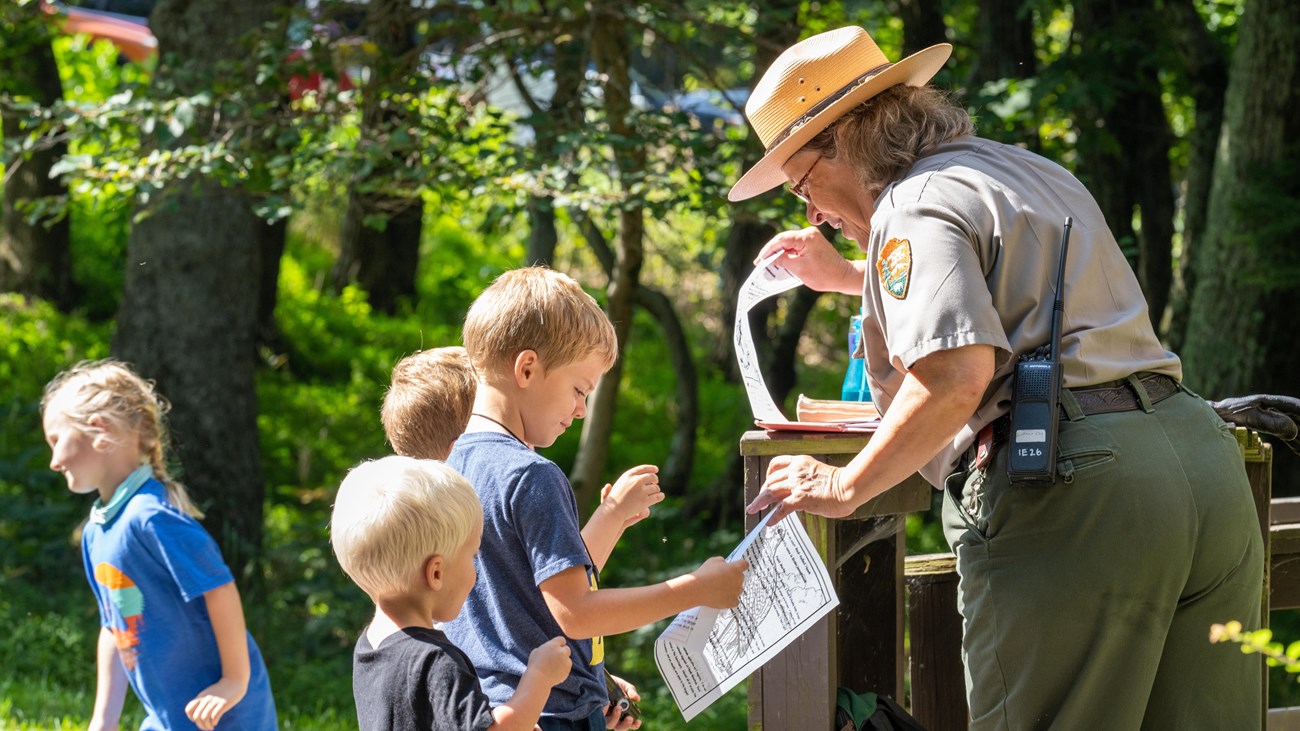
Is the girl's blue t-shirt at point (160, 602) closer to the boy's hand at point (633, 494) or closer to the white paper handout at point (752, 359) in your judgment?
the boy's hand at point (633, 494)

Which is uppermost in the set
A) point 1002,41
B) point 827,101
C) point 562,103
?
point 1002,41

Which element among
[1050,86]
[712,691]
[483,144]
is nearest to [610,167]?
[483,144]

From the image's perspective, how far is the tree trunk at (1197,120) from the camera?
7.36m

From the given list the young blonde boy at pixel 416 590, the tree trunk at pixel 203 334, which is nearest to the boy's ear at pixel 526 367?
the young blonde boy at pixel 416 590

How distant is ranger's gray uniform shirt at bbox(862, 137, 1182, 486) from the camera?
7.22 feet

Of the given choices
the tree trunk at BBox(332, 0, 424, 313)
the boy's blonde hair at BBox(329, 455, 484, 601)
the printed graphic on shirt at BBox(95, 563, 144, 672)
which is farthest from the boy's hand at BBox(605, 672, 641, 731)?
the tree trunk at BBox(332, 0, 424, 313)

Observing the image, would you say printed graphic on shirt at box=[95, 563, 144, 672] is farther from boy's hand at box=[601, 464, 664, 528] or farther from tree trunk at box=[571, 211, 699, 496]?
tree trunk at box=[571, 211, 699, 496]

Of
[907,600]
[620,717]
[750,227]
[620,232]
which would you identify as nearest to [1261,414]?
[907,600]

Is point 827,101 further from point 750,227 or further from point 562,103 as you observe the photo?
point 750,227

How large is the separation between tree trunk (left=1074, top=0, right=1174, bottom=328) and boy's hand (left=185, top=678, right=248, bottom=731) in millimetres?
4663

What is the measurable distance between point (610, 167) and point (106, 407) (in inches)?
104

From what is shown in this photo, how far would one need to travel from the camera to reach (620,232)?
20.8 ft

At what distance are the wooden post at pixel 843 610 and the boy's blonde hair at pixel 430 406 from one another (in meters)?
0.61

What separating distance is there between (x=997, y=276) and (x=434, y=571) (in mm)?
1070
